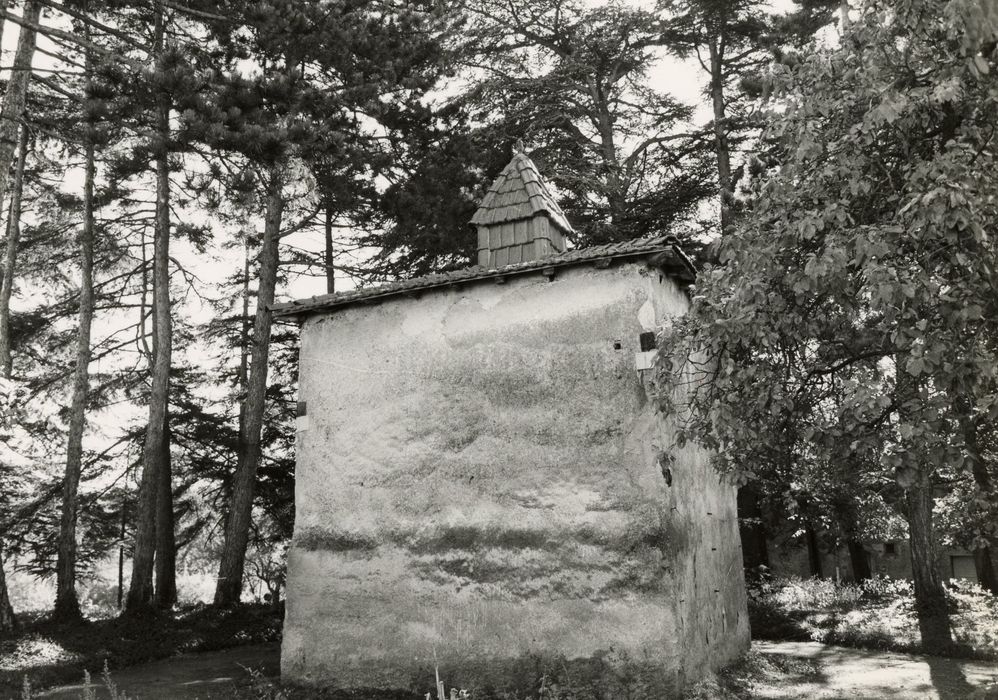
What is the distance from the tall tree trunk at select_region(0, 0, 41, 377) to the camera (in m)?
12.3

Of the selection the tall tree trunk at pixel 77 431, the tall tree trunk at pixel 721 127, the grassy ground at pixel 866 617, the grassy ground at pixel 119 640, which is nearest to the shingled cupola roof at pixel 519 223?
the tall tree trunk at pixel 721 127

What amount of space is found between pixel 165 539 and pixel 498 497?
11316 mm

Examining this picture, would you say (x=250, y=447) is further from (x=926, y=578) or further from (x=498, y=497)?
(x=926, y=578)

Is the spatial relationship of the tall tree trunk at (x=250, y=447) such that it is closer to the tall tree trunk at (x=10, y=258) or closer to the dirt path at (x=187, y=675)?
the dirt path at (x=187, y=675)

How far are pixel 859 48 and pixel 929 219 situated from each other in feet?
7.20

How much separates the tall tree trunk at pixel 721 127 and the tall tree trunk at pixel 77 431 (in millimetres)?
12589

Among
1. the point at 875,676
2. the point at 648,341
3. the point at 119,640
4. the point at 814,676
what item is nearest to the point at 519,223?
the point at 648,341

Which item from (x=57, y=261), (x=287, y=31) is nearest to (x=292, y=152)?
(x=287, y=31)

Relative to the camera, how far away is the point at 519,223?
1193 cm

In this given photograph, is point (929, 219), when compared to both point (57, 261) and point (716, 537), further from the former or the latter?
point (57, 261)

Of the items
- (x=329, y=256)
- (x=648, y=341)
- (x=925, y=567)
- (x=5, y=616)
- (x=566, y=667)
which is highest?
(x=329, y=256)

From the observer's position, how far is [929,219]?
5441mm

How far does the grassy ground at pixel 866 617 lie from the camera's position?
488 inches

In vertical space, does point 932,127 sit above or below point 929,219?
above
